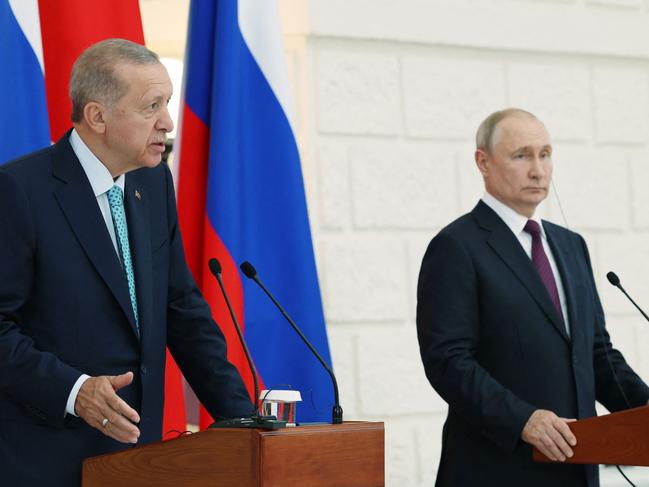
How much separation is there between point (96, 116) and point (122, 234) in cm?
Result: 27

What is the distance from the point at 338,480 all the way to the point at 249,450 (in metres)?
0.20

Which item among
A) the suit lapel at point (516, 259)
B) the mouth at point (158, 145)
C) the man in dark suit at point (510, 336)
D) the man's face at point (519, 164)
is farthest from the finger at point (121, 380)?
the man's face at point (519, 164)

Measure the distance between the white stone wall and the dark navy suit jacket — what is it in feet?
5.39

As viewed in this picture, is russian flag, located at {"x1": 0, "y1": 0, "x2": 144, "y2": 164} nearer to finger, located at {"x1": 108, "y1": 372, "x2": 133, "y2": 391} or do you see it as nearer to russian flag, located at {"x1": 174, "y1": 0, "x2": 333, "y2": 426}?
russian flag, located at {"x1": 174, "y1": 0, "x2": 333, "y2": 426}

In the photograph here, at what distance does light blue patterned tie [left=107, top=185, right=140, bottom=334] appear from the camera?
236cm

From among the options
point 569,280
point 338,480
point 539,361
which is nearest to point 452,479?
point 539,361

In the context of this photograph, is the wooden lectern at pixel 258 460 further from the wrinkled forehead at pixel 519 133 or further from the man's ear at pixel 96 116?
the wrinkled forehead at pixel 519 133

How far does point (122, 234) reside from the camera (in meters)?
2.38

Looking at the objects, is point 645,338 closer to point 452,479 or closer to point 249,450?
point 452,479

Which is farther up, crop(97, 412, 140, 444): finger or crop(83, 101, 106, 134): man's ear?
crop(83, 101, 106, 134): man's ear

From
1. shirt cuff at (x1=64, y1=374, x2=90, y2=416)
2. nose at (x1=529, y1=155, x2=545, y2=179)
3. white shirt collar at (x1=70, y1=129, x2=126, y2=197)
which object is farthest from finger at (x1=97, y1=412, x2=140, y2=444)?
nose at (x1=529, y1=155, x2=545, y2=179)

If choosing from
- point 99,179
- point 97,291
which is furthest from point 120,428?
point 99,179

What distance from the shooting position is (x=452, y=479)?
2809mm

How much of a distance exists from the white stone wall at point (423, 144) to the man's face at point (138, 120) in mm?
1613
